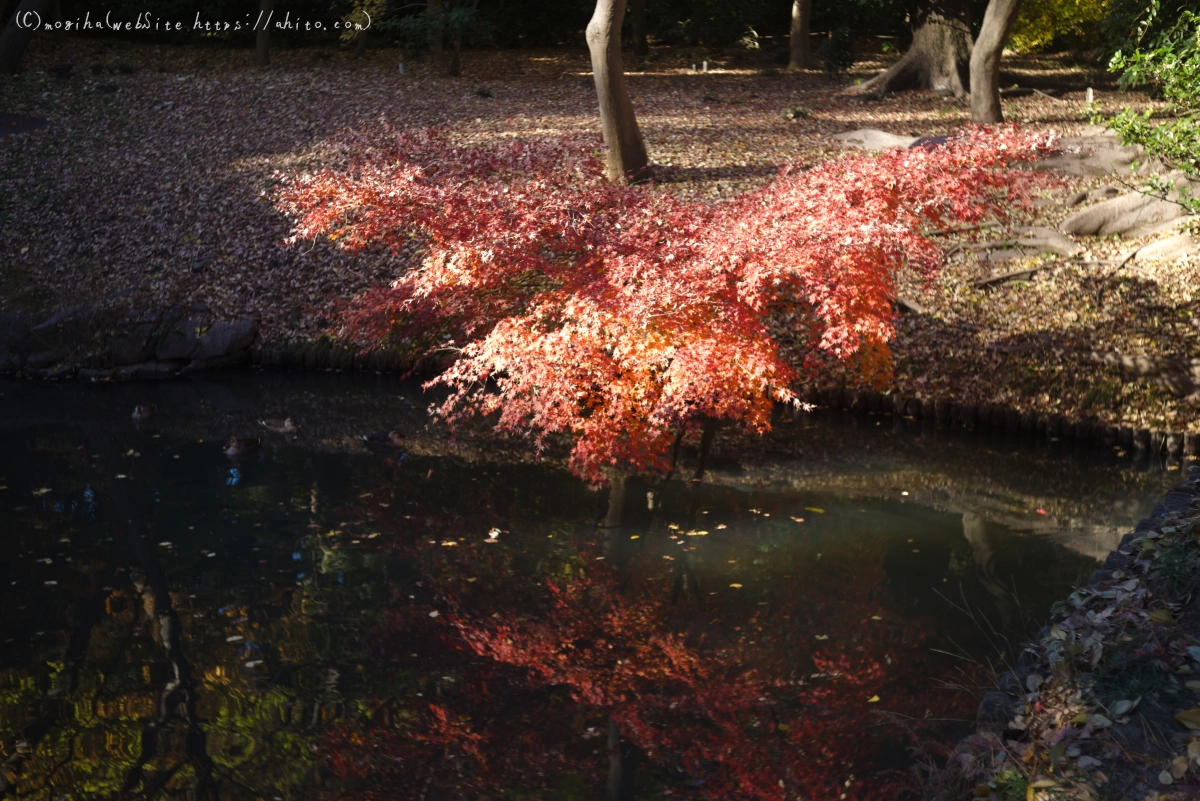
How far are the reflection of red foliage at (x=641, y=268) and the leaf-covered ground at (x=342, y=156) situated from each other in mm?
1898

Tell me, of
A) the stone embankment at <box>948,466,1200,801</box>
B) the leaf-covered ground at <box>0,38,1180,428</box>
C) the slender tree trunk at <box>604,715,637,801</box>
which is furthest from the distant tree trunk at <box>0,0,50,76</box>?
the stone embankment at <box>948,466,1200,801</box>

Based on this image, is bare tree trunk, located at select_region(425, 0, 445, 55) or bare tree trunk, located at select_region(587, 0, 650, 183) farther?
bare tree trunk, located at select_region(425, 0, 445, 55)

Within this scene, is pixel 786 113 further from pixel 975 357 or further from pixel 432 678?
pixel 432 678

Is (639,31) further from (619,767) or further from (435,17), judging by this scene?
(619,767)

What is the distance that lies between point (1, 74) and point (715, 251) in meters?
15.7

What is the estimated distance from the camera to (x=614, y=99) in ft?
40.1

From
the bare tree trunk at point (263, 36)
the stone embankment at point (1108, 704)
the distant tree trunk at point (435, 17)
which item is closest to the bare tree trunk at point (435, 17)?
the distant tree trunk at point (435, 17)

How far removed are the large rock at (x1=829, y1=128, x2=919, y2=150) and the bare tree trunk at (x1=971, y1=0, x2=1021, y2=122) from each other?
107 centimetres

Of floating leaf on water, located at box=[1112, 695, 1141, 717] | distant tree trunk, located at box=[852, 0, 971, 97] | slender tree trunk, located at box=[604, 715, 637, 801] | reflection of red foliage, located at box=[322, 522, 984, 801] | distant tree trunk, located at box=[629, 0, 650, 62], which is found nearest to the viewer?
floating leaf on water, located at box=[1112, 695, 1141, 717]

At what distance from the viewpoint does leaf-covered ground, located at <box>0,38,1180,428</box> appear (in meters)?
9.70

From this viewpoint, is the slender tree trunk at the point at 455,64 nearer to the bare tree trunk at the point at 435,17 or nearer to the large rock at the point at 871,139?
the bare tree trunk at the point at 435,17

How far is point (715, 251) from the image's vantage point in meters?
6.88

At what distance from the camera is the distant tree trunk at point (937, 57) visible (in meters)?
16.7

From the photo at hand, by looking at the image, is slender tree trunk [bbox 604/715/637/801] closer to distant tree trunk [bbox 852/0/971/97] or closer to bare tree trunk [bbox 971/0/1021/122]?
bare tree trunk [bbox 971/0/1021/122]
